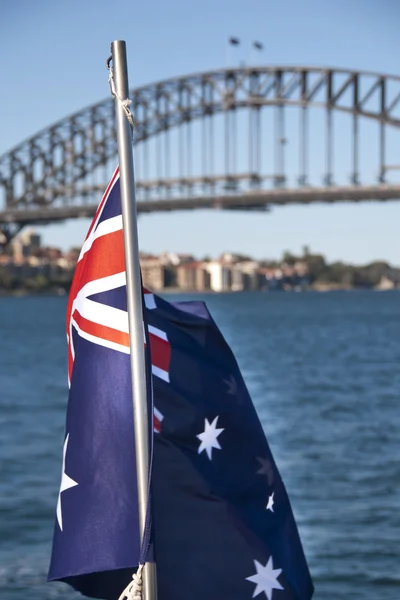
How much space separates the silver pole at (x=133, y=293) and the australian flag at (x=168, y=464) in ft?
0.49

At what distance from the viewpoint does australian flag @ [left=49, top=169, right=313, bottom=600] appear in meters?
3.34

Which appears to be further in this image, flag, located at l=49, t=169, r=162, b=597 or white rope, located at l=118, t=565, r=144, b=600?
flag, located at l=49, t=169, r=162, b=597

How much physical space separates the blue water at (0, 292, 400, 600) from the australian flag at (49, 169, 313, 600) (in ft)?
0.64

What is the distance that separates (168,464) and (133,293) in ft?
2.01

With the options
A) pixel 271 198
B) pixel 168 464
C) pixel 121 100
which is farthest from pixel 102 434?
pixel 271 198

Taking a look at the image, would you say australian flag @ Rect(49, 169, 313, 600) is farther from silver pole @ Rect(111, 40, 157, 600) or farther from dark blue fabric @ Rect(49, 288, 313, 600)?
silver pole @ Rect(111, 40, 157, 600)

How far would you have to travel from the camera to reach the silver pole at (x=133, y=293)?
10.1 feet

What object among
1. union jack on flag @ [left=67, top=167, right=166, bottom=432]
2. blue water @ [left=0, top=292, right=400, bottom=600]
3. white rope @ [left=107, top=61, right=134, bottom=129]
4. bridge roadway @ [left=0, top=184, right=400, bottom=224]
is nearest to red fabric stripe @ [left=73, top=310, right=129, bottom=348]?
union jack on flag @ [left=67, top=167, right=166, bottom=432]

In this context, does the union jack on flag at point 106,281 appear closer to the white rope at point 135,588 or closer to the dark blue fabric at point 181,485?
the dark blue fabric at point 181,485

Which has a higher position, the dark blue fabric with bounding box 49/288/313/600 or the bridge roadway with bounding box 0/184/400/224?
the dark blue fabric with bounding box 49/288/313/600

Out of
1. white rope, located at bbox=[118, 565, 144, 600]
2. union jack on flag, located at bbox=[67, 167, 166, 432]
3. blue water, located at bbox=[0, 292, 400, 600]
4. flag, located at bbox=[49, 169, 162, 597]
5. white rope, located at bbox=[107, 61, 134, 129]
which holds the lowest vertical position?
blue water, located at bbox=[0, 292, 400, 600]

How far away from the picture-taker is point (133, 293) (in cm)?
310

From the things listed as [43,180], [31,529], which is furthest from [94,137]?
[31,529]

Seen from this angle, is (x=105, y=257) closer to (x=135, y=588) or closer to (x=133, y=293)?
(x=133, y=293)
